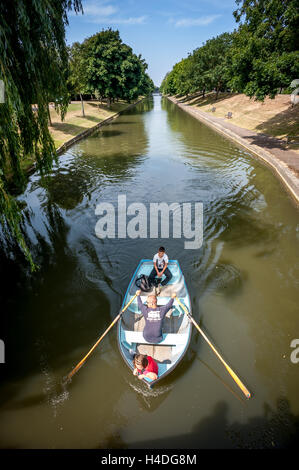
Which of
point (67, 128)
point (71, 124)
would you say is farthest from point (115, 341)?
point (71, 124)

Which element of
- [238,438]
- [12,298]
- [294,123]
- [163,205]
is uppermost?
[294,123]

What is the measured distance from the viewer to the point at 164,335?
21.5 ft

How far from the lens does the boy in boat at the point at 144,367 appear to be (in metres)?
5.37

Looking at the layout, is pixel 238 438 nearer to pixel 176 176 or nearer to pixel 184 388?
pixel 184 388

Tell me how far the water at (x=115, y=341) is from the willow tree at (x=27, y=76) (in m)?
2.04

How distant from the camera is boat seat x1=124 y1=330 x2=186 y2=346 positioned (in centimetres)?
628

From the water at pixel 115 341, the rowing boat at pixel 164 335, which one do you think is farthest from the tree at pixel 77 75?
the rowing boat at pixel 164 335

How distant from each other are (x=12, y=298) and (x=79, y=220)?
225 inches

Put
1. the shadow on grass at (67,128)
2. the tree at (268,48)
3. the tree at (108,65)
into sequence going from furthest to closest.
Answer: the tree at (108,65) < the shadow on grass at (67,128) < the tree at (268,48)

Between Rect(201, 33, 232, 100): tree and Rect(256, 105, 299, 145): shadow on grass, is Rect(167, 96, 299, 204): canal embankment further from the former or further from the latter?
Rect(201, 33, 232, 100): tree

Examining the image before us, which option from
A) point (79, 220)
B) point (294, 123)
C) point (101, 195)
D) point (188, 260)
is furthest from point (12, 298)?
point (294, 123)

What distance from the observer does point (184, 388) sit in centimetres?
564

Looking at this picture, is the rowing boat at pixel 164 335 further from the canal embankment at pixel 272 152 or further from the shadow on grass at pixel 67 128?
the shadow on grass at pixel 67 128

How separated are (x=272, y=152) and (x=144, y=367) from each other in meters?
21.3
